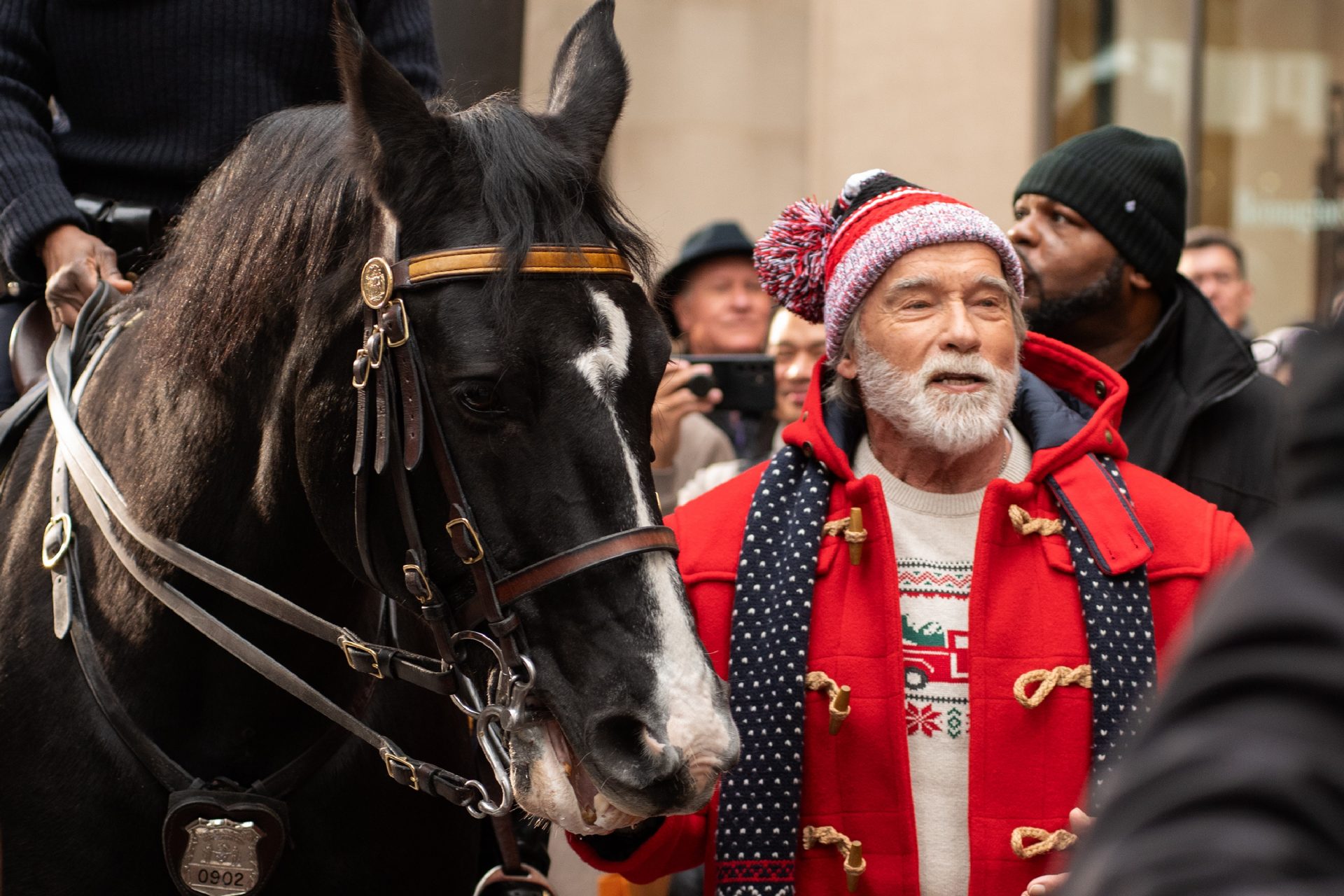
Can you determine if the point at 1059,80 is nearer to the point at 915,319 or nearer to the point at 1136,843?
the point at 915,319

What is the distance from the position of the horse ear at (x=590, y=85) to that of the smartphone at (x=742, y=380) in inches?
80.6

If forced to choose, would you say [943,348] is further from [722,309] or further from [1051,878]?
[722,309]

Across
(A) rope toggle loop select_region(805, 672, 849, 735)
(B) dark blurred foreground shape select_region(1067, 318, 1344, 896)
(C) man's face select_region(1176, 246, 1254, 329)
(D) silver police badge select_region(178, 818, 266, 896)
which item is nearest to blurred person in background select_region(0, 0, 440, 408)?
(D) silver police badge select_region(178, 818, 266, 896)

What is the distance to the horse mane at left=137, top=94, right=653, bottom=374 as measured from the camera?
2.23 m

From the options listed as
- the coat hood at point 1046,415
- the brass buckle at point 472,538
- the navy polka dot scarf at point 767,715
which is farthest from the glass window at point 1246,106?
the brass buckle at point 472,538

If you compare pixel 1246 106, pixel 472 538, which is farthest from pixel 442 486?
pixel 1246 106

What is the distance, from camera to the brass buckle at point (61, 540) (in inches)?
99.5

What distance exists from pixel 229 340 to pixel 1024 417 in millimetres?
1617

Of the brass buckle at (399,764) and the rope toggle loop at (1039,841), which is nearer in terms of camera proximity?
the brass buckle at (399,764)

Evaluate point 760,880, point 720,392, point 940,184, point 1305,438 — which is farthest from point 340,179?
point 940,184

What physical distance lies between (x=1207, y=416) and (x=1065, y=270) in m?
0.67

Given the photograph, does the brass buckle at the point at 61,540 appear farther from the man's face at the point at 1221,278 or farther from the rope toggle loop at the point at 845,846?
the man's face at the point at 1221,278

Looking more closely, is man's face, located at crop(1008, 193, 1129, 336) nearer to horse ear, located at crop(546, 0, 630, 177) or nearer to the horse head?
horse ear, located at crop(546, 0, 630, 177)

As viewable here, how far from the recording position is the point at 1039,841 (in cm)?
255
